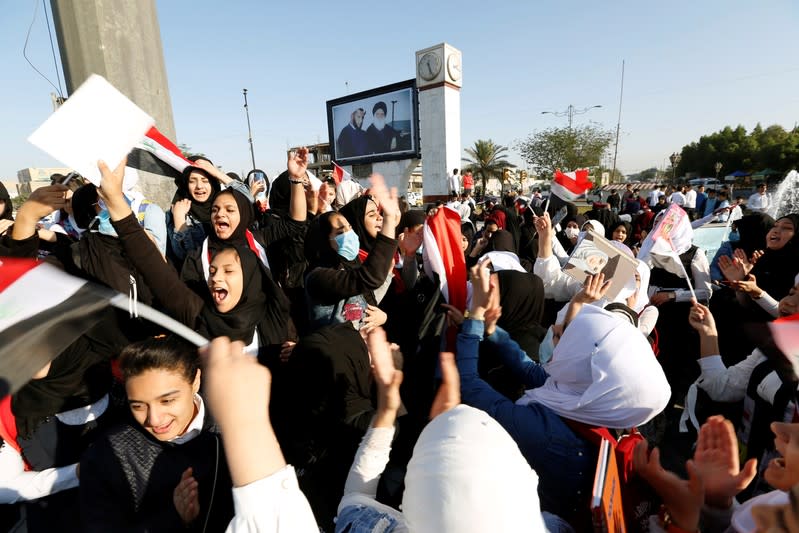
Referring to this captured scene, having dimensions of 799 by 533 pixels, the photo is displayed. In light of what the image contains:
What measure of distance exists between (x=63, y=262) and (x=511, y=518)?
2.60 metres

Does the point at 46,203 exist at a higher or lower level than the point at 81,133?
lower

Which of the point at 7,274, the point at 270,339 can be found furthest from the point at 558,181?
the point at 7,274

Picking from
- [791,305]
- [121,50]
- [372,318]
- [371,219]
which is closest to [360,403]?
[372,318]

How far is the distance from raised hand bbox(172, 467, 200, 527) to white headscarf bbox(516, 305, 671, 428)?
1.31 m

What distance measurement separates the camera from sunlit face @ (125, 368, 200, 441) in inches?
55.6

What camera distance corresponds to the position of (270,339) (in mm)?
2180

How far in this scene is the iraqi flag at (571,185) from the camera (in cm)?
523

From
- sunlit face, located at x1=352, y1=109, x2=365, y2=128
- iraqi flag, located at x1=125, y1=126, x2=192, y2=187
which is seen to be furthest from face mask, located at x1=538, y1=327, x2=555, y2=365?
sunlit face, located at x1=352, y1=109, x2=365, y2=128

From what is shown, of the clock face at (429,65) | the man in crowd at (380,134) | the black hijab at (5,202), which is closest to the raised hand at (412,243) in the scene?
the black hijab at (5,202)

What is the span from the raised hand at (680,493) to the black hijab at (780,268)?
3017 millimetres

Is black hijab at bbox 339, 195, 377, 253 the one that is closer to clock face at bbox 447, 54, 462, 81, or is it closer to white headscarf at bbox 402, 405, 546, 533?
white headscarf at bbox 402, 405, 546, 533

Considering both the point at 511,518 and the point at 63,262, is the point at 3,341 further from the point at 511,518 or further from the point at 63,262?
the point at 63,262

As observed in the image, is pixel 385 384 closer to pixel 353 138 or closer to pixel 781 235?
pixel 781 235

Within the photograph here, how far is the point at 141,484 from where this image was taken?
4.42ft
